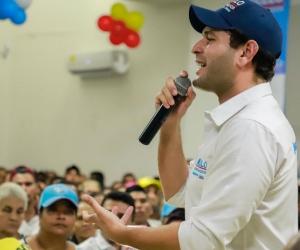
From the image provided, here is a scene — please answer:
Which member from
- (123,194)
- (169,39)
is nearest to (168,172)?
(123,194)

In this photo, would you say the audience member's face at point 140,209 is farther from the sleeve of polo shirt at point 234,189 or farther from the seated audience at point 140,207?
the sleeve of polo shirt at point 234,189

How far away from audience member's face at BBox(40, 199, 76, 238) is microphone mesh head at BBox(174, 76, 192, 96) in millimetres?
1900

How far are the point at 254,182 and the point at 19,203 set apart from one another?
2.71 m

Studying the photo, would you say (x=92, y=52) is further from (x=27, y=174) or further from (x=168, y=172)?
(x=168, y=172)

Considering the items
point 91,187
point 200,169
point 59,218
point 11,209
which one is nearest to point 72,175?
point 91,187

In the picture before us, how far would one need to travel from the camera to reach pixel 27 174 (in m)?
5.86

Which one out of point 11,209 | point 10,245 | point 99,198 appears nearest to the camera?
point 10,245

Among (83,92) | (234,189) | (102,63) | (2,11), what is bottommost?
(234,189)

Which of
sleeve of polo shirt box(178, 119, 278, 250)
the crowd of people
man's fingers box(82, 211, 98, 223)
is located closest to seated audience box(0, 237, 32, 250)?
the crowd of people

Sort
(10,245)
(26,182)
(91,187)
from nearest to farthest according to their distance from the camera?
(10,245) → (26,182) → (91,187)

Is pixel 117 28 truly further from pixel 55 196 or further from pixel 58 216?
pixel 58 216

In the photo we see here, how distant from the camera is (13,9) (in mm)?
6613

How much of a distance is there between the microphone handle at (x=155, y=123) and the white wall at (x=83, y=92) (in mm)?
5785

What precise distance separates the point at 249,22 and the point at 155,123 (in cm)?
40
